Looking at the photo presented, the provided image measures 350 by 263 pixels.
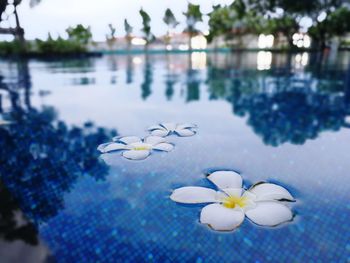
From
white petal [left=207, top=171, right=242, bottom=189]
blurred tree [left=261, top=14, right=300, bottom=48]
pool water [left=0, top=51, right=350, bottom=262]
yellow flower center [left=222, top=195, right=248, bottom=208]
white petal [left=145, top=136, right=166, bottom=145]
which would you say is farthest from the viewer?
blurred tree [left=261, top=14, right=300, bottom=48]

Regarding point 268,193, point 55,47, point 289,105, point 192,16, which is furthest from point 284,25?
point 268,193

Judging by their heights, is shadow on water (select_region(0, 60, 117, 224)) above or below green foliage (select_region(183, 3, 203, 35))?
below

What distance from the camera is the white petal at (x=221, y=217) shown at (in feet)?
4.66

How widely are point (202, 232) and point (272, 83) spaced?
18.8 feet

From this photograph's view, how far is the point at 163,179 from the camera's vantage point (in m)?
2.02

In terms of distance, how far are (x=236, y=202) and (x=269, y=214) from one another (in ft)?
0.61

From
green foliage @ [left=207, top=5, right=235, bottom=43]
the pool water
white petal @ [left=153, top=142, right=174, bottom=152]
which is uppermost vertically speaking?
green foliage @ [left=207, top=5, right=235, bottom=43]

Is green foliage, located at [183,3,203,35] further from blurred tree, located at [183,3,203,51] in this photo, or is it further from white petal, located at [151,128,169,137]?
white petal, located at [151,128,169,137]

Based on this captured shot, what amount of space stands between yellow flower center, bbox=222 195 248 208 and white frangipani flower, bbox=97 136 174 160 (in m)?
0.94

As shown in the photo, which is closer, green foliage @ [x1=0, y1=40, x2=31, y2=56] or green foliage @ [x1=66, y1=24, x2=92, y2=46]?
green foliage @ [x1=0, y1=40, x2=31, y2=56]

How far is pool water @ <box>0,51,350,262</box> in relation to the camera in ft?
4.33

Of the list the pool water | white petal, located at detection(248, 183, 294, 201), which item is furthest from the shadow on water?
Result: white petal, located at detection(248, 183, 294, 201)

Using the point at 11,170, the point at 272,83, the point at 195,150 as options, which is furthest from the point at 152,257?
the point at 272,83

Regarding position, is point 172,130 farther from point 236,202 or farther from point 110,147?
point 236,202
